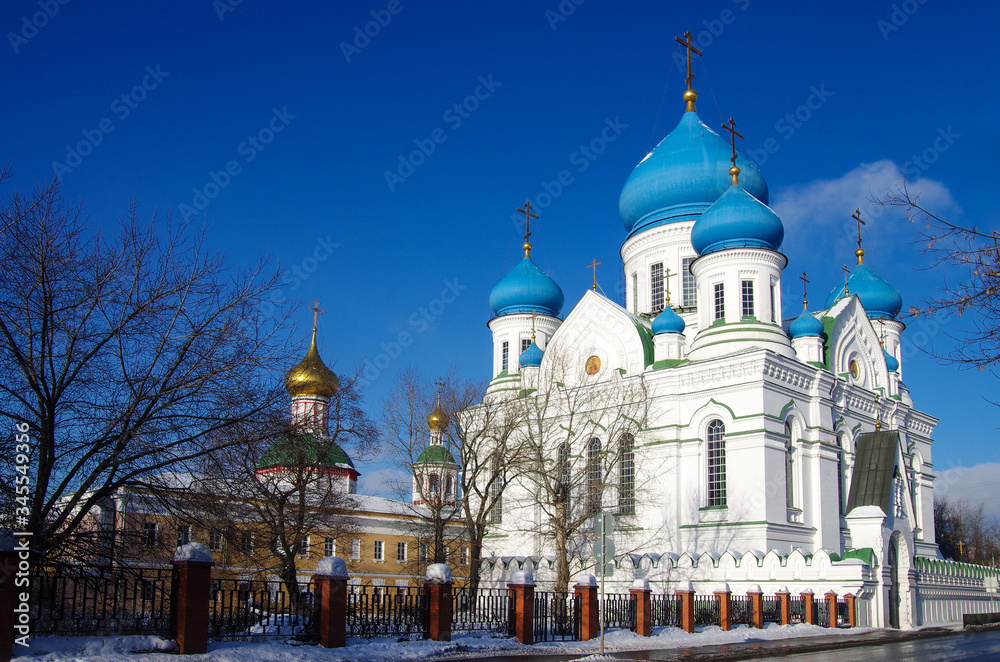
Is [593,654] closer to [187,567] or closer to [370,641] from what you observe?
[370,641]

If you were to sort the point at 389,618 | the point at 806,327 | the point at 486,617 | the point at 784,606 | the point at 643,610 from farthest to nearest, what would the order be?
the point at 806,327 < the point at 784,606 < the point at 643,610 < the point at 486,617 < the point at 389,618

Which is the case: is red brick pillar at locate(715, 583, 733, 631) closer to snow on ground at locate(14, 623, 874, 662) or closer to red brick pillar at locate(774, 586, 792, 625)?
snow on ground at locate(14, 623, 874, 662)

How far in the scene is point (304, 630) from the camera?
1334 centimetres

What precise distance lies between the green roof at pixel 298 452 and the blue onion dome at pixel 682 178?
632 inches

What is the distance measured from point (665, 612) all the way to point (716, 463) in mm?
7805

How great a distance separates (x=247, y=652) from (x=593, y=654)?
5828mm

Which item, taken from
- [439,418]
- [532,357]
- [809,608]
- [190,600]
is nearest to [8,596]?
[190,600]

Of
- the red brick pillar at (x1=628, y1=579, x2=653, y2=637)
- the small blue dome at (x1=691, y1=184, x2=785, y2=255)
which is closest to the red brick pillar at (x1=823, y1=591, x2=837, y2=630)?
the red brick pillar at (x1=628, y1=579, x2=653, y2=637)

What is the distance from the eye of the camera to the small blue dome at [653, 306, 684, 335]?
28.7 meters

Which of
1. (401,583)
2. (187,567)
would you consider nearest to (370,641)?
(187,567)

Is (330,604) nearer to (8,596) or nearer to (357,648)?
(357,648)

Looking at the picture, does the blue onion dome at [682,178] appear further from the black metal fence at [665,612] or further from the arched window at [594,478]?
the black metal fence at [665,612]

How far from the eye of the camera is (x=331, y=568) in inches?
512

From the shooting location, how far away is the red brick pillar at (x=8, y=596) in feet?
32.3
